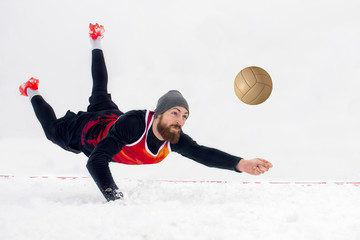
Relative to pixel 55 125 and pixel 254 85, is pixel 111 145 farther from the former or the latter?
pixel 254 85

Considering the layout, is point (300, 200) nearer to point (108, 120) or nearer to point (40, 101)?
point (108, 120)

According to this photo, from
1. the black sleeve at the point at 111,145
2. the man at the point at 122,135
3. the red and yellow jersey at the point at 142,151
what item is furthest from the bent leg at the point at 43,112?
the black sleeve at the point at 111,145

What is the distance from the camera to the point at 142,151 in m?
1.92

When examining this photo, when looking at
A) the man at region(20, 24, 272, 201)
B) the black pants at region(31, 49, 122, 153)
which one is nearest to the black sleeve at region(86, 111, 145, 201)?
the man at region(20, 24, 272, 201)

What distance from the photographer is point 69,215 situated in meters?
1.10

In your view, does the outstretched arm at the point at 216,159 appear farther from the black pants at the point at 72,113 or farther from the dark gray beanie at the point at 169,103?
the black pants at the point at 72,113

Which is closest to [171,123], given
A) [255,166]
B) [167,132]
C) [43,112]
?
[167,132]

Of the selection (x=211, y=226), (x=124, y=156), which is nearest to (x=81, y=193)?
(x=124, y=156)

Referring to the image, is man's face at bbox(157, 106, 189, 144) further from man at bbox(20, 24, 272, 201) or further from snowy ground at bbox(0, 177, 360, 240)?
snowy ground at bbox(0, 177, 360, 240)

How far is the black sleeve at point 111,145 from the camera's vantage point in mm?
1527

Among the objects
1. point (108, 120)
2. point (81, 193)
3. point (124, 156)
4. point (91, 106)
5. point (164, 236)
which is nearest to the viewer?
point (164, 236)

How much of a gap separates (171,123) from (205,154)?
0.30 metres

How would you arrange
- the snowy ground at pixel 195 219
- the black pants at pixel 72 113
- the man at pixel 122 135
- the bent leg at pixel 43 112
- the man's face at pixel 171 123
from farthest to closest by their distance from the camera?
the bent leg at pixel 43 112, the black pants at pixel 72 113, the man's face at pixel 171 123, the man at pixel 122 135, the snowy ground at pixel 195 219

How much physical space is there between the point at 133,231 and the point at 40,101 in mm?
2005
